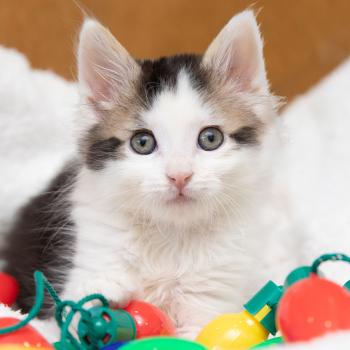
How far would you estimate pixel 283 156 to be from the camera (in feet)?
10.3

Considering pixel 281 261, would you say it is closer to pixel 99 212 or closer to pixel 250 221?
pixel 250 221

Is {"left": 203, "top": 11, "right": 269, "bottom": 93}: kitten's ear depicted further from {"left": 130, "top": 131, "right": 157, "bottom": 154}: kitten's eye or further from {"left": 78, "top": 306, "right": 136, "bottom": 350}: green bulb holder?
{"left": 78, "top": 306, "right": 136, "bottom": 350}: green bulb holder

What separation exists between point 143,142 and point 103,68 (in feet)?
1.21

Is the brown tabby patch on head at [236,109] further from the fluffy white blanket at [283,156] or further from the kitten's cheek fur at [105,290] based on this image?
the kitten's cheek fur at [105,290]

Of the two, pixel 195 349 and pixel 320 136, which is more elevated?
pixel 320 136

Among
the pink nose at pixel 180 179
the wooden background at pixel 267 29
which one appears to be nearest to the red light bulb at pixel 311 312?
the pink nose at pixel 180 179

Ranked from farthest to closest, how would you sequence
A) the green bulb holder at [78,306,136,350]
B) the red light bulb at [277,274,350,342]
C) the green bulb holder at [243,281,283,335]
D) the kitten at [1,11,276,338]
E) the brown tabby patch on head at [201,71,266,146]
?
1. the brown tabby patch on head at [201,71,266,146]
2. the kitten at [1,11,276,338]
3. the green bulb holder at [243,281,283,335]
4. the green bulb holder at [78,306,136,350]
5. the red light bulb at [277,274,350,342]

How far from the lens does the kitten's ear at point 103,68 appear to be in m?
1.90

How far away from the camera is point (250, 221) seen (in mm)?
1971

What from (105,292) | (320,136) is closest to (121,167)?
(105,292)

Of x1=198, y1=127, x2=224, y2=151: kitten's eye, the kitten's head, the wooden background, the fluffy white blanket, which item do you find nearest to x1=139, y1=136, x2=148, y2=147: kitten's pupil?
the kitten's head

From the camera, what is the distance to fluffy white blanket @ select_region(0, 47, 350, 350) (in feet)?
8.27

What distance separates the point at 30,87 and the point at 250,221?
55.9 inches

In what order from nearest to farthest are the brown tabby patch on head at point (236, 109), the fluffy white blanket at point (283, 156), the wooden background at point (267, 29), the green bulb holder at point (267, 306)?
the green bulb holder at point (267, 306)
the brown tabby patch on head at point (236, 109)
the fluffy white blanket at point (283, 156)
the wooden background at point (267, 29)
